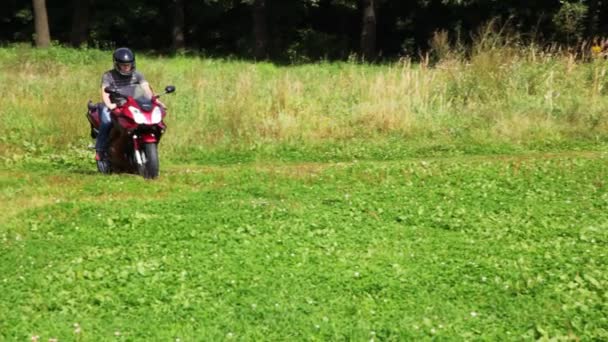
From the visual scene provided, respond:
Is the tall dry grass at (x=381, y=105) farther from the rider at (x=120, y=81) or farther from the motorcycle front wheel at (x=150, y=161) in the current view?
the motorcycle front wheel at (x=150, y=161)

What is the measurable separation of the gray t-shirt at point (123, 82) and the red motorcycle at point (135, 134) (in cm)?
9

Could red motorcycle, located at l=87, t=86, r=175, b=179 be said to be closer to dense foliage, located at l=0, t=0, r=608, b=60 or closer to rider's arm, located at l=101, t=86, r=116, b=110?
rider's arm, located at l=101, t=86, r=116, b=110

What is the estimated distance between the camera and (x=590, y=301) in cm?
474

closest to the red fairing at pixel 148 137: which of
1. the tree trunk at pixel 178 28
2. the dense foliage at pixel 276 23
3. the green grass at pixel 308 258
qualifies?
the green grass at pixel 308 258

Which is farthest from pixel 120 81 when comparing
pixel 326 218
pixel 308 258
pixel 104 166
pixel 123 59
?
pixel 308 258

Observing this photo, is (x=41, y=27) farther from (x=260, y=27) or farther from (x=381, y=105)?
(x=381, y=105)

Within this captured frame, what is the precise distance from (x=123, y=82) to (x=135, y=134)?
0.94 metres

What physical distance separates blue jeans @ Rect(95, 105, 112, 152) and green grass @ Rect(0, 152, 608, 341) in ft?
2.41

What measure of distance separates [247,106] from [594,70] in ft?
22.8

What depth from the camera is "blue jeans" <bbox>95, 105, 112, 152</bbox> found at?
9.12m

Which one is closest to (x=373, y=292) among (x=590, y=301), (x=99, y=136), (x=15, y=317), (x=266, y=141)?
(x=590, y=301)

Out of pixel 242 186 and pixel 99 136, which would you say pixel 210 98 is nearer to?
pixel 99 136

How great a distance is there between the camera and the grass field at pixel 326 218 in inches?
181

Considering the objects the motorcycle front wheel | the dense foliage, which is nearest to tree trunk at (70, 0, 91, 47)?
the dense foliage
